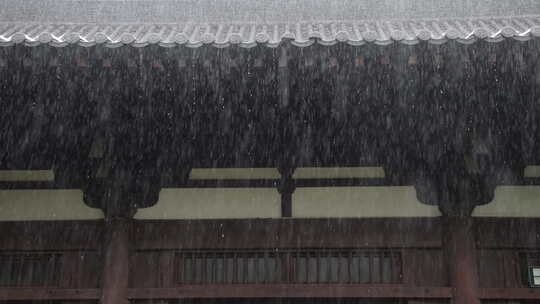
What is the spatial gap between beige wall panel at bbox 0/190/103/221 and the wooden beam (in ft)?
2.94

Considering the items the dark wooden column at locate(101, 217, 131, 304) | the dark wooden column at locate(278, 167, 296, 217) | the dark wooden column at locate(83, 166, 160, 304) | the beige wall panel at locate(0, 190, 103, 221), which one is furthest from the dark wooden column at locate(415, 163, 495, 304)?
the beige wall panel at locate(0, 190, 103, 221)

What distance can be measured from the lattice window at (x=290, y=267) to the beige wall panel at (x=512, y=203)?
0.93m

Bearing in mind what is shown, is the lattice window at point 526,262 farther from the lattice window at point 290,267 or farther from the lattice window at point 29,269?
the lattice window at point 29,269

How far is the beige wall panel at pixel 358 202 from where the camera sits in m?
5.04

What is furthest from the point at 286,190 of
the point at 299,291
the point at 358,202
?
the point at 299,291

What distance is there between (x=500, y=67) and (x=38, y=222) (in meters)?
4.07

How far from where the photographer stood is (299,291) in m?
4.80

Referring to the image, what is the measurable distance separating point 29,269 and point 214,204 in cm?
176

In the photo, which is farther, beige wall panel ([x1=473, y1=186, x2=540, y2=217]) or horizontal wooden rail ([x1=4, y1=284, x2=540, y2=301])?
beige wall panel ([x1=473, y1=186, x2=540, y2=217])

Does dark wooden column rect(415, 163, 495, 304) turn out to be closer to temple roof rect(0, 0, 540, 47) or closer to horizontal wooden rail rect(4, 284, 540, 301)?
horizontal wooden rail rect(4, 284, 540, 301)

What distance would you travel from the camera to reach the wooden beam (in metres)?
4.79

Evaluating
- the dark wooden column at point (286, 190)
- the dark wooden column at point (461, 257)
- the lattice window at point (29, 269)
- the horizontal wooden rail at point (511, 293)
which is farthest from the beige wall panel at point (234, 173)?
the horizontal wooden rail at point (511, 293)

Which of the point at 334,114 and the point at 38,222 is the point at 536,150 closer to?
the point at 334,114

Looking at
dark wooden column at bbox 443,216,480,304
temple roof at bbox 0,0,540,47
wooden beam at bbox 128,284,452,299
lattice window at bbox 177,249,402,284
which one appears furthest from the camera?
temple roof at bbox 0,0,540,47
